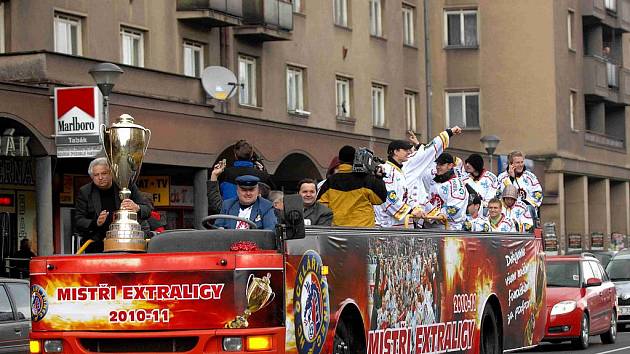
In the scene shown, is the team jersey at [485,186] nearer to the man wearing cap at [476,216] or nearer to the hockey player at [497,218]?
the hockey player at [497,218]

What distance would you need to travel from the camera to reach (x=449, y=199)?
699 inches

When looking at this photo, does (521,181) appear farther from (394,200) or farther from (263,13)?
(263,13)

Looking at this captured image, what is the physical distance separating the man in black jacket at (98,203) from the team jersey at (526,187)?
28.8 feet

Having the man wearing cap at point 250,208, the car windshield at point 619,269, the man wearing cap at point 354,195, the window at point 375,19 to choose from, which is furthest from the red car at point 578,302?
the window at point 375,19

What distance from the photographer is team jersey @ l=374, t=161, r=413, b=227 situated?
16125 millimetres

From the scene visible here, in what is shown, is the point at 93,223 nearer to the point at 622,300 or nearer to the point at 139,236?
the point at 139,236

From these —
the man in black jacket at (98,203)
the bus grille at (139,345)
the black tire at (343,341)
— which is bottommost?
the black tire at (343,341)

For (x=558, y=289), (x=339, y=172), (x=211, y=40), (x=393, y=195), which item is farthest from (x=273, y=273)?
(x=211, y=40)

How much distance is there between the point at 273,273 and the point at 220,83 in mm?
23779

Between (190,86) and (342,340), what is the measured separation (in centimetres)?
2172

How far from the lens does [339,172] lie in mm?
14734

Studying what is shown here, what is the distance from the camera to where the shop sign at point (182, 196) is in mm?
36700

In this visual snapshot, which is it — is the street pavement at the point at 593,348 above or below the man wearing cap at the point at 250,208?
below

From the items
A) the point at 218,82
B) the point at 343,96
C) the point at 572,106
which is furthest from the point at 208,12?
the point at 572,106
